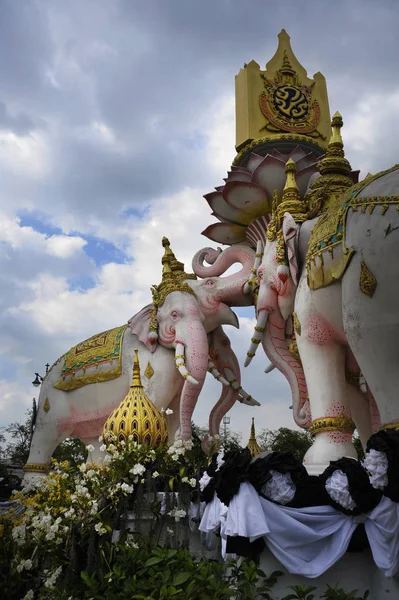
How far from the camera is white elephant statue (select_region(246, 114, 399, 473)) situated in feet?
15.5

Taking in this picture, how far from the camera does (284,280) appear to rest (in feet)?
20.9

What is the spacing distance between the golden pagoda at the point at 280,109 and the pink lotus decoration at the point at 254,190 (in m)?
0.34

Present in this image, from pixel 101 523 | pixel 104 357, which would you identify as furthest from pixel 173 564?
pixel 104 357

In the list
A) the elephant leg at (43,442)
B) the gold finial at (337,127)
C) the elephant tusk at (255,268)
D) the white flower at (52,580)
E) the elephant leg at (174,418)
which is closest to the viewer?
the white flower at (52,580)

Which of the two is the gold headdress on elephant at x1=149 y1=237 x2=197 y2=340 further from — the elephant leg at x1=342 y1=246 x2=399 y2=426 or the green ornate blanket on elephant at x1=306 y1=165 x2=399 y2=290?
the elephant leg at x1=342 y1=246 x2=399 y2=426

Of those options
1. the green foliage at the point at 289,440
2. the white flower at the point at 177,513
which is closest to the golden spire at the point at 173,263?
the white flower at the point at 177,513

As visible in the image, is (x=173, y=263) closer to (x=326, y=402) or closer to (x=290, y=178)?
(x=290, y=178)

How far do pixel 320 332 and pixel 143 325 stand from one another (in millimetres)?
3973

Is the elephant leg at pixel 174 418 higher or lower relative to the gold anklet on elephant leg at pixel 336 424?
higher

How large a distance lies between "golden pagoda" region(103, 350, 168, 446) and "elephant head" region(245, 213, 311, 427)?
5.49 ft

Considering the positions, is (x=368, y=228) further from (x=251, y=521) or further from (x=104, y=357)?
(x=104, y=357)

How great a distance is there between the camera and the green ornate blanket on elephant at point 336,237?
195 inches

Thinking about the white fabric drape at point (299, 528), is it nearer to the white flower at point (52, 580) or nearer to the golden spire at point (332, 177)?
the white flower at point (52, 580)

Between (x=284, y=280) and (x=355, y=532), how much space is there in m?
2.93
